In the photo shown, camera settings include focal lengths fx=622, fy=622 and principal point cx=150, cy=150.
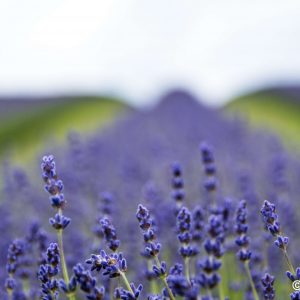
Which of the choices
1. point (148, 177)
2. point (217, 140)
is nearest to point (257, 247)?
point (148, 177)

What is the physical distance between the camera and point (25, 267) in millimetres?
3285

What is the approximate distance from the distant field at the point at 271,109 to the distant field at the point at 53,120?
590cm

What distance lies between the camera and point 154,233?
91.7 inches

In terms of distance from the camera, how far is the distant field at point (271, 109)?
76.9ft

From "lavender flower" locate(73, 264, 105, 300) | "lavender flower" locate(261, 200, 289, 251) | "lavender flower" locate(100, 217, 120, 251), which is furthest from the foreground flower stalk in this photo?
"lavender flower" locate(261, 200, 289, 251)

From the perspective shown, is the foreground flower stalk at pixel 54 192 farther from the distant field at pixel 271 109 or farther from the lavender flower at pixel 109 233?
the distant field at pixel 271 109

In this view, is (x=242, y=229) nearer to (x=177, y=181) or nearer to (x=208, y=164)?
(x=177, y=181)

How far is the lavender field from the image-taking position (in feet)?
6.86

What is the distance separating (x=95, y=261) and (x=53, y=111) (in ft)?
97.1

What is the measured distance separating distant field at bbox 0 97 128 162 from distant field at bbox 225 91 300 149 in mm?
5895

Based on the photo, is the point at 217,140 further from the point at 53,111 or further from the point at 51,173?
the point at 53,111

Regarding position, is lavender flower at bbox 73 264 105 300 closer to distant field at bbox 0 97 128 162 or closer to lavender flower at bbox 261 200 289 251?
lavender flower at bbox 261 200 289 251

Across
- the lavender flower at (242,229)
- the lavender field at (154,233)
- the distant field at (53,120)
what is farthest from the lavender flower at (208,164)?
the distant field at (53,120)

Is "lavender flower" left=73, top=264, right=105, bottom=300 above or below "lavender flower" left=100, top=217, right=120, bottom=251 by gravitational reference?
below
